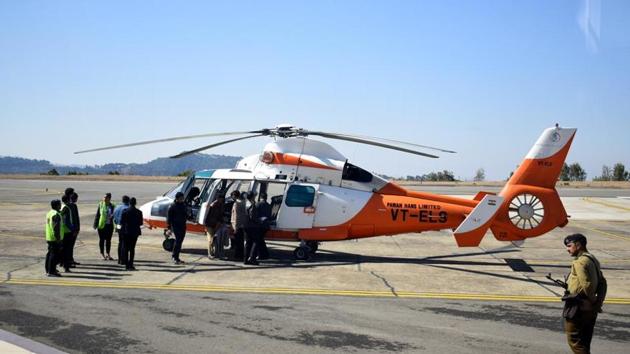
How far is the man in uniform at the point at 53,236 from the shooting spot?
1109 centimetres

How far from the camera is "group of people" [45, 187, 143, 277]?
36.7ft

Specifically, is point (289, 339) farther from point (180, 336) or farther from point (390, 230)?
point (390, 230)

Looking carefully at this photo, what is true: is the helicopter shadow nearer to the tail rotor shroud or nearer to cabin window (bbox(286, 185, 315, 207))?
the tail rotor shroud

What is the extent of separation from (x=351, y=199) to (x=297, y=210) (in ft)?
5.00

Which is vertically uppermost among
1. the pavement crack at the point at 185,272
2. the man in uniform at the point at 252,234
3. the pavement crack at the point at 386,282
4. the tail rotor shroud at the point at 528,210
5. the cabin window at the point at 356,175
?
the cabin window at the point at 356,175

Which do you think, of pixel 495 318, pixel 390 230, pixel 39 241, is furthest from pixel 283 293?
pixel 39 241

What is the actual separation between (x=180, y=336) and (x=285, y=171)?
7987mm

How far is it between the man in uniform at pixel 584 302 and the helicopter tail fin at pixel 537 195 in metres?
8.21

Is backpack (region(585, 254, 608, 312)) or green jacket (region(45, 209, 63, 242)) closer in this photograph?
backpack (region(585, 254, 608, 312))

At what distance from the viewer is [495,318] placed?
8562 mm

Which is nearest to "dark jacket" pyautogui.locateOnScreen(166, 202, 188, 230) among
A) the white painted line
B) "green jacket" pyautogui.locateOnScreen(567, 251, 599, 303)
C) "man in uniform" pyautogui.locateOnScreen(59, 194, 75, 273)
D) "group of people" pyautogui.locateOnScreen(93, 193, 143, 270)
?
"group of people" pyautogui.locateOnScreen(93, 193, 143, 270)

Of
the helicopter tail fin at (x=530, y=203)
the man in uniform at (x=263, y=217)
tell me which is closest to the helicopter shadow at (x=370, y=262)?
the man in uniform at (x=263, y=217)

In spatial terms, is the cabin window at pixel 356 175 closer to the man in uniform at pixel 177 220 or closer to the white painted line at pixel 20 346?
the man in uniform at pixel 177 220

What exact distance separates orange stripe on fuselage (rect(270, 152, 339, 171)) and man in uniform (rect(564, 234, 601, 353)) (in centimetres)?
964
